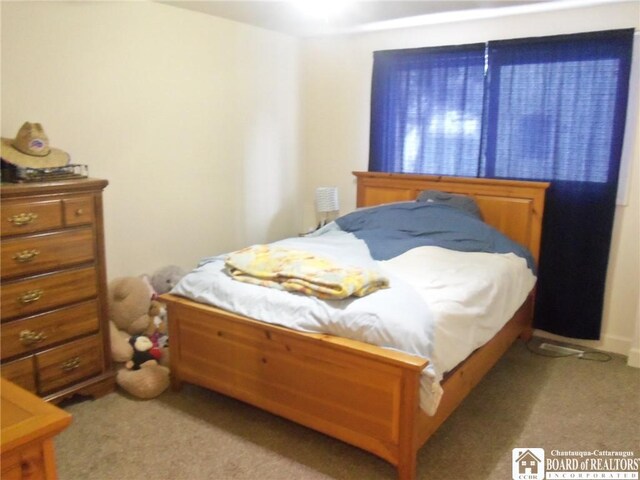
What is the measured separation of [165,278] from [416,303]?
1787 millimetres

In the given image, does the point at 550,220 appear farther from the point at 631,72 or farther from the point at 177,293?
the point at 177,293

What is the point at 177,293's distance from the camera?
9.14 ft

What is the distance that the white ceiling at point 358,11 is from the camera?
130 inches

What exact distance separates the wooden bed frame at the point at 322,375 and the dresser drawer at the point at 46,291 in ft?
1.26

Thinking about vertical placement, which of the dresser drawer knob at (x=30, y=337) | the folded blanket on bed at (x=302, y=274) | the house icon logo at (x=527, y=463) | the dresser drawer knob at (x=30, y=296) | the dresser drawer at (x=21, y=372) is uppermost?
the folded blanket on bed at (x=302, y=274)

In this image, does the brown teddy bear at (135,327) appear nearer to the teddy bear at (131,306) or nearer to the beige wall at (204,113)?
the teddy bear at (131,306)

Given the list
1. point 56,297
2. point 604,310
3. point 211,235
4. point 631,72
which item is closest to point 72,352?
point 56,297

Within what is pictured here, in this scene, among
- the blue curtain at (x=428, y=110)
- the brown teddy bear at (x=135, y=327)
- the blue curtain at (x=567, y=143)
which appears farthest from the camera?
the blue curtain at (x=428, y=110)

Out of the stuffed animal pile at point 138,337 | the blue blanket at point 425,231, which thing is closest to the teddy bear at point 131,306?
the stuffed animal pile at point 138,337

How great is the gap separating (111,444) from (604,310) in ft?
9.85

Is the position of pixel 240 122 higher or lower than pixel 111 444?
→ higher

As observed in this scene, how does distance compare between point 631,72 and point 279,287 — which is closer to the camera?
point 279,287

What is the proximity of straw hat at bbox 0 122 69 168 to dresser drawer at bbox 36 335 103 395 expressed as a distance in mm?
880

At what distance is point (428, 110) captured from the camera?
3.89m
